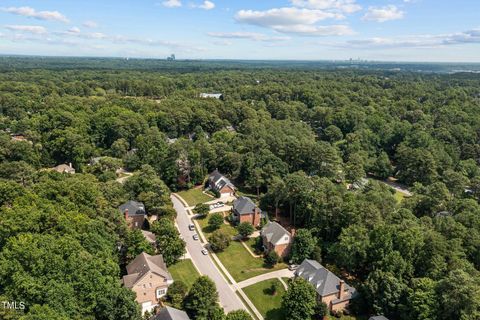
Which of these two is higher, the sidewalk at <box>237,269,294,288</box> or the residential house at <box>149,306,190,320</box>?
the residential house at <box>149,306,190,320</box>

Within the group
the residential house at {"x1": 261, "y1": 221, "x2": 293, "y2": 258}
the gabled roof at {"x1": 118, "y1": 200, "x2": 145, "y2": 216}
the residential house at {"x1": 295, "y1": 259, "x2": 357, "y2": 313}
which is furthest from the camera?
the gabled roof at {"x1": 118, "y1": 200, "x2": 145, "y2": 216}

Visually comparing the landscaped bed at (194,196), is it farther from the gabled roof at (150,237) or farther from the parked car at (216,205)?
the gabled roof at (150,237)

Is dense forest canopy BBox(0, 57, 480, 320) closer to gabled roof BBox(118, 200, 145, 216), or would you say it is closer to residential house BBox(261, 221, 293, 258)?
gabled roof BBox(118, 200, 145, 216)

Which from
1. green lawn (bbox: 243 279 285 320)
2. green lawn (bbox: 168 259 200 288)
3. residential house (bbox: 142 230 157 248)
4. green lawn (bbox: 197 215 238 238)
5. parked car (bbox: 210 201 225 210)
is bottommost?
green lawn (bbox: 243 279 285 320)

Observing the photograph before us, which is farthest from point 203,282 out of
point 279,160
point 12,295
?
point 279,160

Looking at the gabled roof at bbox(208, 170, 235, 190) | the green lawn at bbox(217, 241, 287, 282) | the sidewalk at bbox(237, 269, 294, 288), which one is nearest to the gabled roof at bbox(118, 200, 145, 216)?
the green lawn at bbox(217, 241, 287, 282)

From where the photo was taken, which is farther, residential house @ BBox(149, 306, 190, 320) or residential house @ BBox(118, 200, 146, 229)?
residential house @ BBox(118, 200, 146, 229)

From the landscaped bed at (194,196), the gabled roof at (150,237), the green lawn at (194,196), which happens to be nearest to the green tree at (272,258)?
the gabled roof at (150,237)
